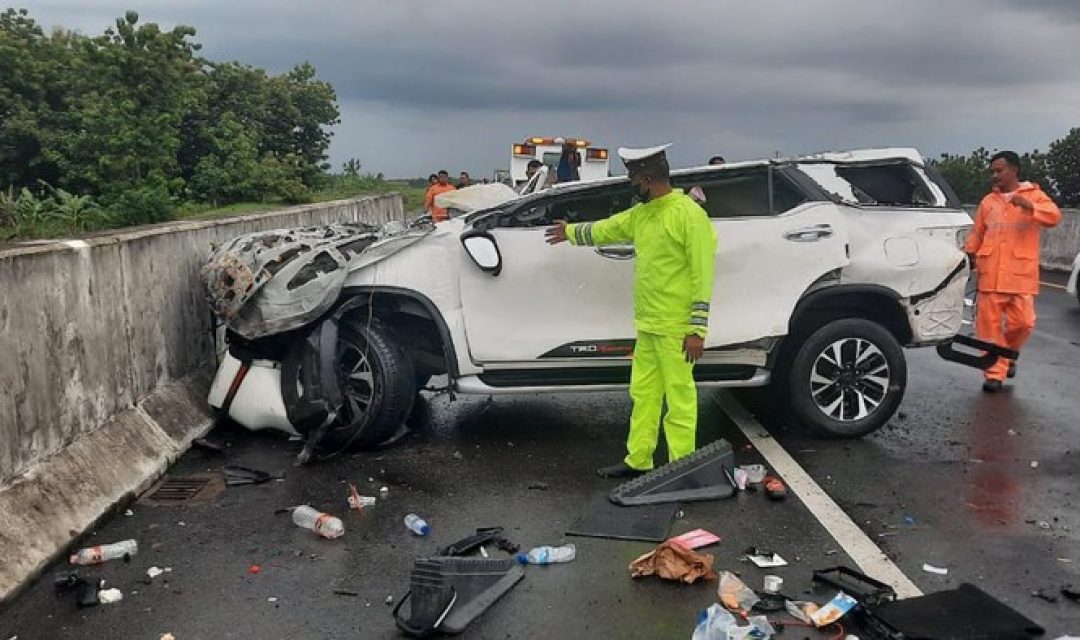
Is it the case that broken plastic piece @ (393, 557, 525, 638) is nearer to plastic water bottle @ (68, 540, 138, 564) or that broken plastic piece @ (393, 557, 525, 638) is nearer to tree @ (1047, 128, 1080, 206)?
plastic water bottle @ (68, 540, 138, 564)

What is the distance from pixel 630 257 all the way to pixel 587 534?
2095 millimetres

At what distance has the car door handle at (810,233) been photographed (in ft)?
20.4

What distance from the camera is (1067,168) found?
77.8ft

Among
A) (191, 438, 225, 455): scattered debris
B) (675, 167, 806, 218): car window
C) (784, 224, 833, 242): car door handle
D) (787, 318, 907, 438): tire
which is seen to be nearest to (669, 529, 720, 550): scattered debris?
(787, 318, 907, 438): tire

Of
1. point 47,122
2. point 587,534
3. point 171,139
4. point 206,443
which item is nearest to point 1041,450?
point 587,534

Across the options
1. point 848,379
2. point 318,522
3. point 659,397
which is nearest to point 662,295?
point 659,397

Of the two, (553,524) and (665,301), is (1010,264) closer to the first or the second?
(665,301)

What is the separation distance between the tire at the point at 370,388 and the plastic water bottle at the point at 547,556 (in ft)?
6.60

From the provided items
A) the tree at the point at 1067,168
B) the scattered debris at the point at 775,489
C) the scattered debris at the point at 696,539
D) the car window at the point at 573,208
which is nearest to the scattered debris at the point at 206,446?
the car window at the point at 573,208

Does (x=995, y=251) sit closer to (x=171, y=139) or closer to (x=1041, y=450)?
(x=1041, y=450)

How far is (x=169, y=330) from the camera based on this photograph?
21.6 feet

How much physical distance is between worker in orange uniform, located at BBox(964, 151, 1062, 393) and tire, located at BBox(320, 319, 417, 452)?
4.90 meters

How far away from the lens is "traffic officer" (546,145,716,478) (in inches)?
213

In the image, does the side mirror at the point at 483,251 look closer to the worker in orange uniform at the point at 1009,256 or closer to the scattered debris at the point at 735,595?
the scattered debris at the point at 735,595
